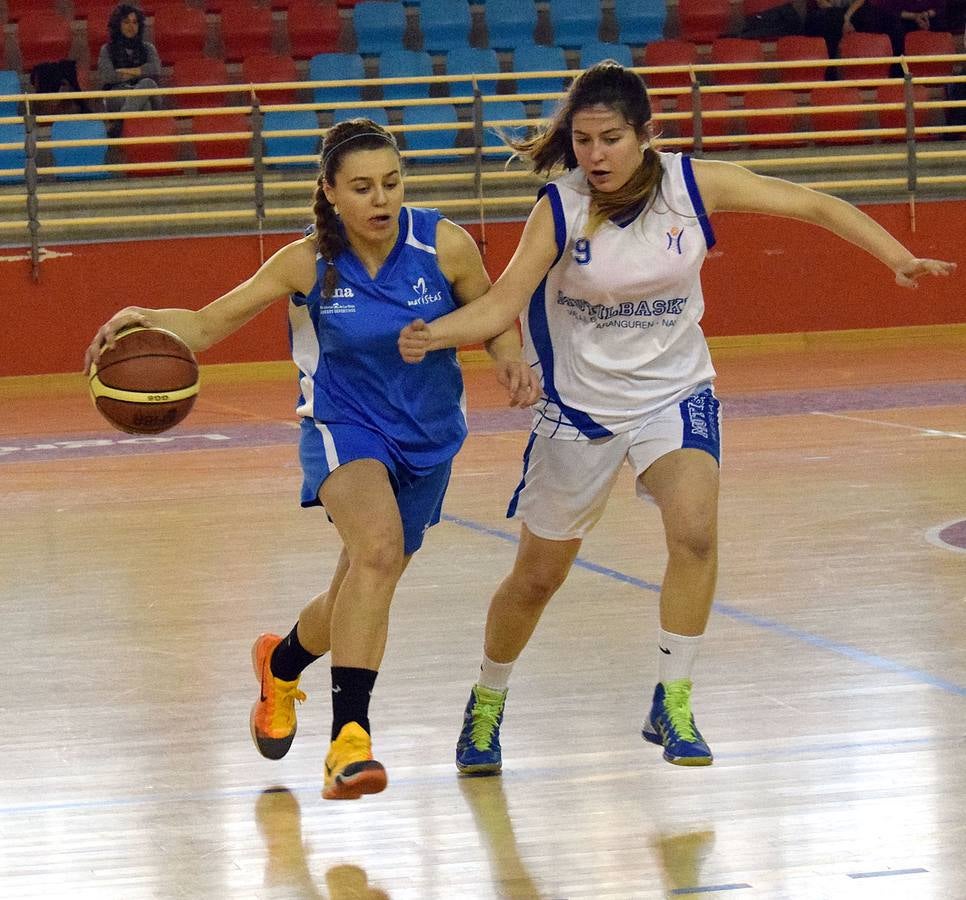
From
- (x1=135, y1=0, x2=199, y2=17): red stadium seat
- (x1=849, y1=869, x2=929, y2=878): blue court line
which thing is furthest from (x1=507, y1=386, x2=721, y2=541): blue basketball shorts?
(x1=135, y1=0, x2=199, y2=17): red stadium seat

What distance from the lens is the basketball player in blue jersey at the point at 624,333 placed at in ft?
12.5

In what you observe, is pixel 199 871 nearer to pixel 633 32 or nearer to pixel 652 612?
pixel 652 612

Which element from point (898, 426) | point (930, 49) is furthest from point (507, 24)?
point (898, 426)

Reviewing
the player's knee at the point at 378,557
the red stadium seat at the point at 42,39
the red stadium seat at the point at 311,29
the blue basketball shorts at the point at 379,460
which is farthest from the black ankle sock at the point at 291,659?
the red stadium seat at the point at 311,29

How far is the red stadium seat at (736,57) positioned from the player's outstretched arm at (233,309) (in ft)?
38.9

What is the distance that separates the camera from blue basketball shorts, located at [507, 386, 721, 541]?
12.8 feet

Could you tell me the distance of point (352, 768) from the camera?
3.44 meters

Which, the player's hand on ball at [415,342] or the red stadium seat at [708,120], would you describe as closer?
the player's hand on ball at [415,342]

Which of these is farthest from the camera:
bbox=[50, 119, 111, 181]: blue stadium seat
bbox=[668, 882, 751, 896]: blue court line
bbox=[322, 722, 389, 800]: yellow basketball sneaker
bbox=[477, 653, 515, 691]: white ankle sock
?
bbox=[50, 119, 111, 181]: blue stadium seat

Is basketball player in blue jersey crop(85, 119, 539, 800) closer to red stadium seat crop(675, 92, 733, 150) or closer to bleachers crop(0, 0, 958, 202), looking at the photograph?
bleachers crop(0, 0, 958, 202)

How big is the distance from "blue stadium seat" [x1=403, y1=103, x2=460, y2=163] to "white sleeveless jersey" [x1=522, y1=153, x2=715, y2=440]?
1050 cm

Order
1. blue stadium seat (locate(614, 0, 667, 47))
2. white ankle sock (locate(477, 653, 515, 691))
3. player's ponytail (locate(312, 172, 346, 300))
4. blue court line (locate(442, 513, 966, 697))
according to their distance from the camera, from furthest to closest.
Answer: blue stadium seat (locate(614, 0, 667, 47)), blue court line (locate(442, 513, 966, 697)), white ankle sock (locate(477, 653, 515, 691)), player's ponytail (locate(312, 172, 346, 300))

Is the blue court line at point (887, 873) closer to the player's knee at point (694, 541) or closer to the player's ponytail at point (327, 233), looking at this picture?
the player's knee at point (694, 541)

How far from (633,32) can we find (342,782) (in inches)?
519
